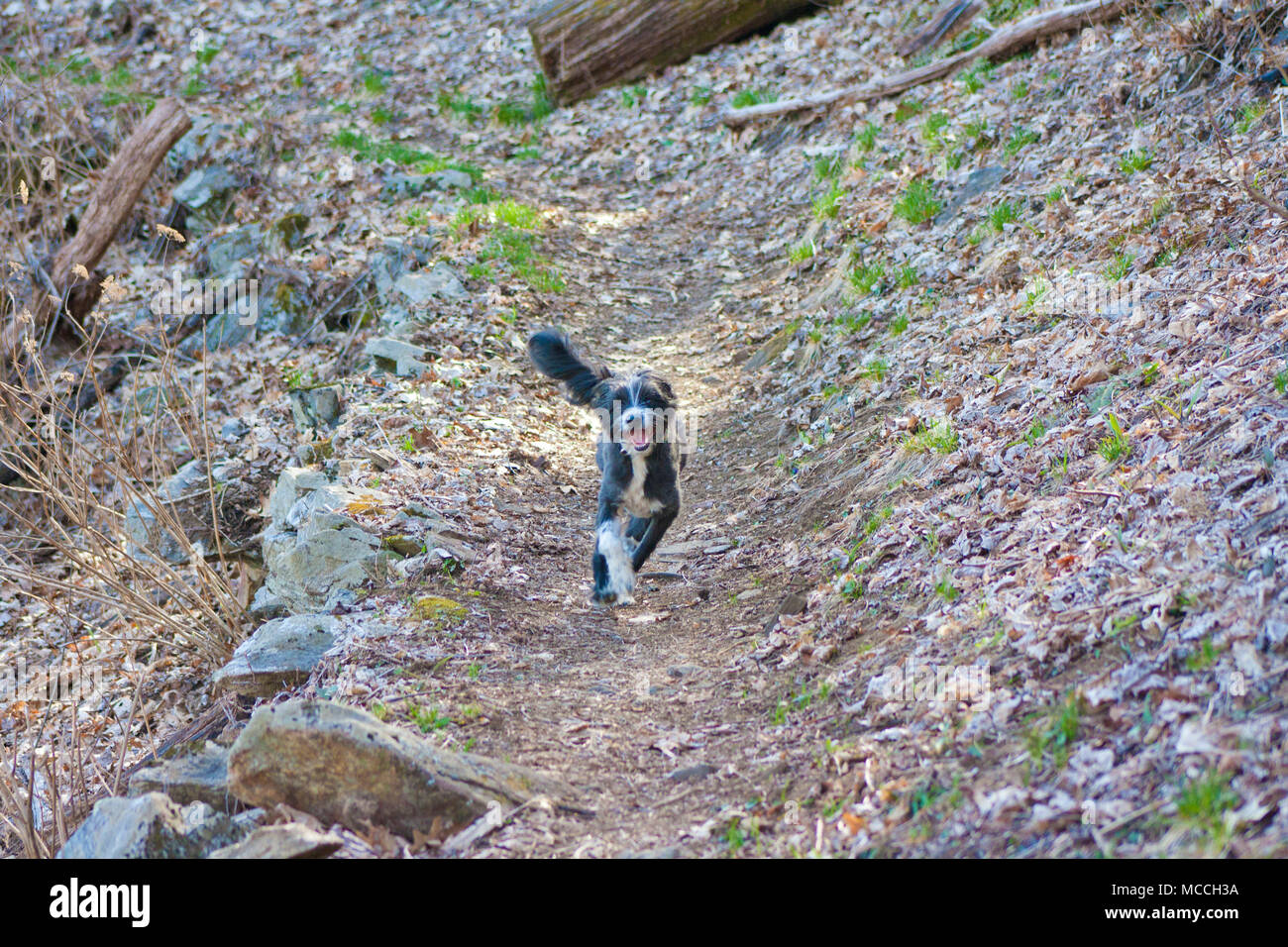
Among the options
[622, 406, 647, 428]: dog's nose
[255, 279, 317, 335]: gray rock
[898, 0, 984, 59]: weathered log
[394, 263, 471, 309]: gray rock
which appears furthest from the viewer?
[898, 0, 984, 59]: weathered log

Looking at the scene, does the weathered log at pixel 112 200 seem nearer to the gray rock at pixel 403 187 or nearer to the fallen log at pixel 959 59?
the gray rock at pixel 403 187

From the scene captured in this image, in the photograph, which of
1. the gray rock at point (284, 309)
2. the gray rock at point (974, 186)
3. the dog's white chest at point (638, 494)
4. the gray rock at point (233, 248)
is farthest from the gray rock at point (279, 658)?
the gray rock at point (233, 248)

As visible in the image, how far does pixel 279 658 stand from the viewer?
517 cm

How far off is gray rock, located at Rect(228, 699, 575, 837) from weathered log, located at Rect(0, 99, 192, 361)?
7.69 meters

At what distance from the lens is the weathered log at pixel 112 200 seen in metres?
10.0

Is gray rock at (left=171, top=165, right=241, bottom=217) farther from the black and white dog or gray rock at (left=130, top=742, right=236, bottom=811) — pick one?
gray rock at (left=130, top=742, right=236, bottom=811)

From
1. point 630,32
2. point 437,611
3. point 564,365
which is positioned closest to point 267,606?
point 437,611

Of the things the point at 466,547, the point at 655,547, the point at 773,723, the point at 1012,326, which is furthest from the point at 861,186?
the point at 773,723

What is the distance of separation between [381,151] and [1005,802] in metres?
11.9

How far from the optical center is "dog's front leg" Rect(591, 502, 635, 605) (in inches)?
235

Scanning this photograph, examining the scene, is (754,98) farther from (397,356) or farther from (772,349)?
(397,356)

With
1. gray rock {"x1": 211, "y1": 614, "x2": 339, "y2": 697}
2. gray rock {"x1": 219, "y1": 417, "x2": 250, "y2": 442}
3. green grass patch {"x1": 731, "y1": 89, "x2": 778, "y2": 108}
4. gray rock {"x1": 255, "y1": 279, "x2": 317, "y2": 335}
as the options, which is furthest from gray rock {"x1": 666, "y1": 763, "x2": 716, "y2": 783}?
green grass patch {"x1": 731, "y1": 89, "x2": 778, "y2": 108}

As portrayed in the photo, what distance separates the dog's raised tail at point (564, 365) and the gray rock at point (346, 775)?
10.2 feet
